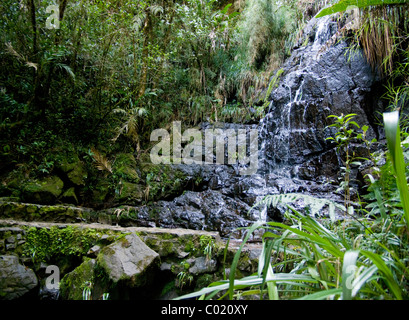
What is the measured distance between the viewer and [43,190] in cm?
384

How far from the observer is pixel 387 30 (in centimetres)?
355

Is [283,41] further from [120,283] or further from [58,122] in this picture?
[120,283]

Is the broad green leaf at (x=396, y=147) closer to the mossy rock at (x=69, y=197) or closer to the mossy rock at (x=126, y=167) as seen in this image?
the mossy rock at (x=69, y=197)

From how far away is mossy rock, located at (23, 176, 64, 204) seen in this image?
3729 millimetres

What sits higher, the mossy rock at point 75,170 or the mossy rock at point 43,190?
the mossy rock at point 75,170

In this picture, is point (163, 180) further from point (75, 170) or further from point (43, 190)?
point (43, 190)

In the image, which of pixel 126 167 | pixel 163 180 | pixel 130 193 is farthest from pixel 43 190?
pixel 163 180

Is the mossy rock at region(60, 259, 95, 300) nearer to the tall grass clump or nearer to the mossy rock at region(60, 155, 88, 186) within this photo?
the tall grass clump

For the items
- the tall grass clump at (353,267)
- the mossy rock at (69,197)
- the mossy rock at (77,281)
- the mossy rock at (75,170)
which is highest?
the mossy rock at (75,170)

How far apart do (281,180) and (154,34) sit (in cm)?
560

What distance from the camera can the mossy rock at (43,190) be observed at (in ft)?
12.2

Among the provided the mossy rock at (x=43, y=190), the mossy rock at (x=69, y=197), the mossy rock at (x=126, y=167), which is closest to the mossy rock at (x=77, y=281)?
the mossy rock at (x=43, y=190)

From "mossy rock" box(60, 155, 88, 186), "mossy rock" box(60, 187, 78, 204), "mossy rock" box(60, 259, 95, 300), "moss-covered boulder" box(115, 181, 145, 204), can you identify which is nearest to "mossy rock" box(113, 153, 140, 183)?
"moss-covered boulder" box(115, 181, 145, 204)
